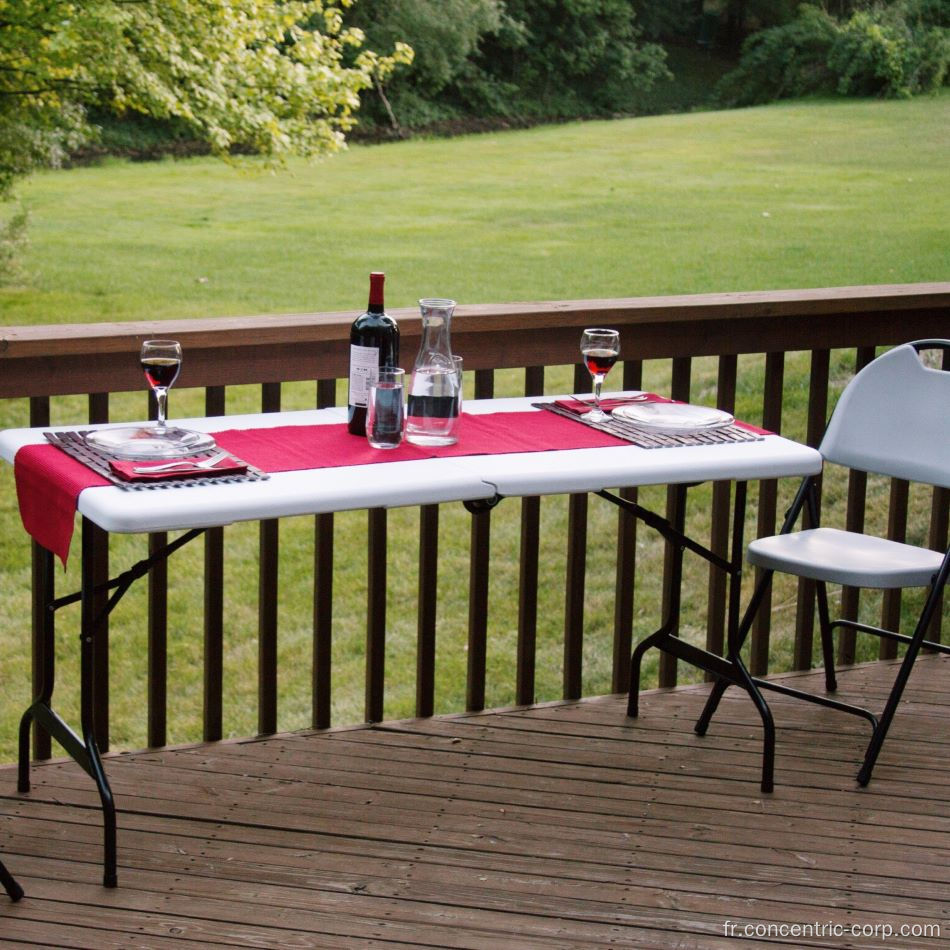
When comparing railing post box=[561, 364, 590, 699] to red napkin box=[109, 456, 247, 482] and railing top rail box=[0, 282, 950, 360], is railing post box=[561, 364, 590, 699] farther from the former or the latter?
red napkin box=[109, 456, 247, 482]

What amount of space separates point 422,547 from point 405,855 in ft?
2.71

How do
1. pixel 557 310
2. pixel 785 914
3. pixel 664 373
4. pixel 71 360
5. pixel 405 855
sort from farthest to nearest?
pixel 664 373
pixel 557 310
pixel 71 360
pixel 405 855
pixel 785 914

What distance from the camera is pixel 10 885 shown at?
2.38 meters

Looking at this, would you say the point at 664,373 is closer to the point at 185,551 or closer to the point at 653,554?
the point at 653,554

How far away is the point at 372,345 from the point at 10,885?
113 cm

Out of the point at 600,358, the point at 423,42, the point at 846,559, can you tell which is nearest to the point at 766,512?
the point at 846,559

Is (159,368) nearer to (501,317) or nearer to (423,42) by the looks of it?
(501,317)

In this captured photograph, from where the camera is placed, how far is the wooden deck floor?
2383mm

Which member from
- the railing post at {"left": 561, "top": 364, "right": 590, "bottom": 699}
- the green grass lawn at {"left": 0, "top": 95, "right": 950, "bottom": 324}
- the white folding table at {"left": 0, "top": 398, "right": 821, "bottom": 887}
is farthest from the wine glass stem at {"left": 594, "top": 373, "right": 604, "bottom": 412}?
the green grass lawn at {"left": 0, "top": 95, "right": 950, "bottom": 324}

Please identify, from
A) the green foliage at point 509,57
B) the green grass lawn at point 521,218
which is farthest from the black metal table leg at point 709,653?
the green foliage at point 509,57

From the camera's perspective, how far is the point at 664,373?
9.63m

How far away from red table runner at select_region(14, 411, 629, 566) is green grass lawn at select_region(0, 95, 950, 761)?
66 centimetres

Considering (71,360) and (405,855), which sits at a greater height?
(71,360)

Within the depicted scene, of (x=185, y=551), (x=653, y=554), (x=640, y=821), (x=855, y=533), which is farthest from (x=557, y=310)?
(x=185, y=551)
